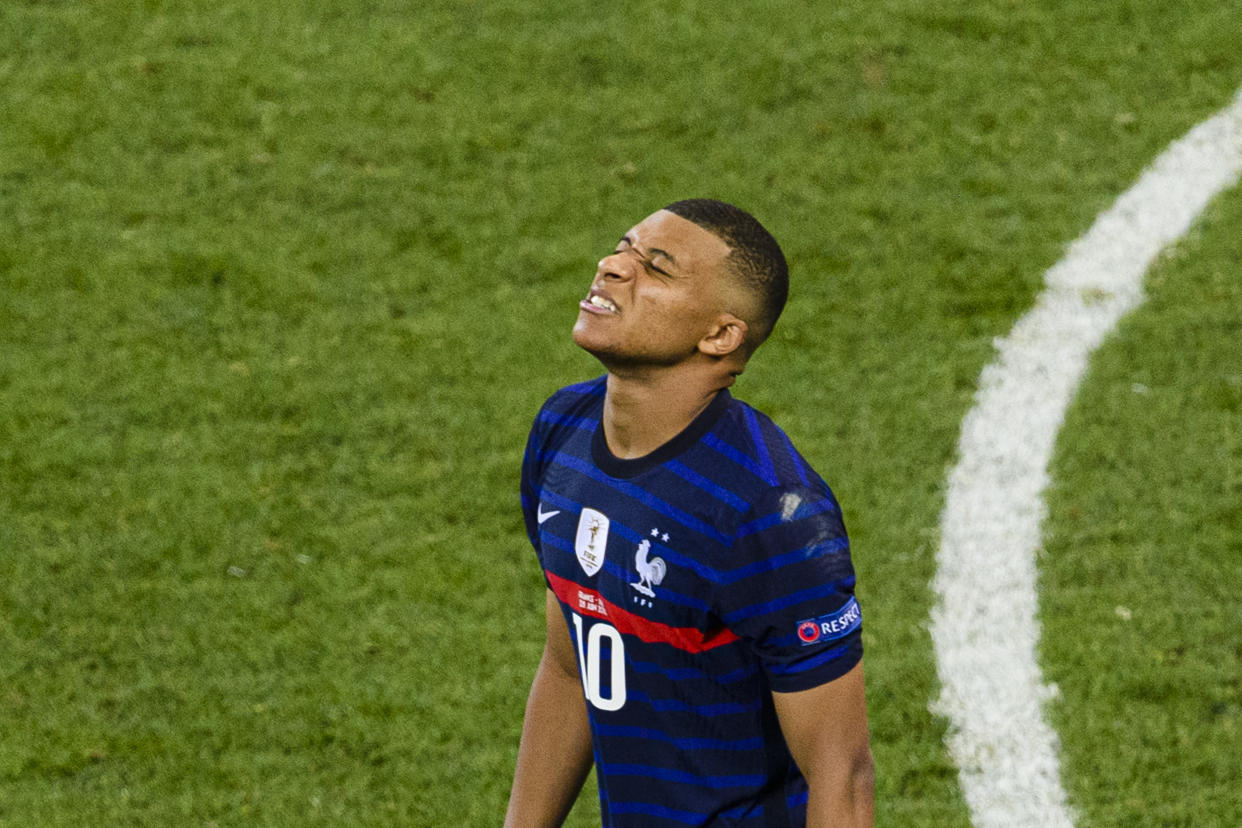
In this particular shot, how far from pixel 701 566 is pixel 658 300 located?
0.50 meters

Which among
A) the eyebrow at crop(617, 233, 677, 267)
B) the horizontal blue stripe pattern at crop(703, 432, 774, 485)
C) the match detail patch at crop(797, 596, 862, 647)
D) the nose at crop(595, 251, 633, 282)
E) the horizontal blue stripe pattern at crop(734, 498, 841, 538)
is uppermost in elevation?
the eyebrow at crop(617, 233, 677, 267)

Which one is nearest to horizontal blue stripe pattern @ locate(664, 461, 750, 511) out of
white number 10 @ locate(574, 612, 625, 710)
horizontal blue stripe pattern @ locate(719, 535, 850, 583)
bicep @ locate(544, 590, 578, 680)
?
horizontal blue stripe pattern @ locate(719, 535, 850, 583)

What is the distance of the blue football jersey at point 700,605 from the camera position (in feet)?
8.64

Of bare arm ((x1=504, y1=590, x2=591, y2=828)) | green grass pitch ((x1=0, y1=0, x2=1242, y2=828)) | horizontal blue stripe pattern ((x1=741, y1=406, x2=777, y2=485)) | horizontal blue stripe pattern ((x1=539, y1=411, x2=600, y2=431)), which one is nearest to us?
horizontal blue stripe pattern ((x1=741, y1=406, x2=777, y2=485))

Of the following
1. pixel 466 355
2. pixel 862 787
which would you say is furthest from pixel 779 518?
pixel 466 355

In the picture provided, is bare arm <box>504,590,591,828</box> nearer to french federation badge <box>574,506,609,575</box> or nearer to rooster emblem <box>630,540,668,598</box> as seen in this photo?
french federation badge <box>574,506,609,575</box>

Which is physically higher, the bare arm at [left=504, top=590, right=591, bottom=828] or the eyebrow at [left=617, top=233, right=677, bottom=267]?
the eyebrow at [left=617, top=233, right=677, bottom=267]

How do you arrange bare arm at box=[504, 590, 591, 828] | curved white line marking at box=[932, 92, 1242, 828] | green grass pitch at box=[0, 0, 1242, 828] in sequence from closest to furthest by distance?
bare arm at box=[504, 590, 591, 828] < curved white line marking at box=[932, 92, 1242, 828] < green grass pitch at box=[0, 0, 1242, 828]

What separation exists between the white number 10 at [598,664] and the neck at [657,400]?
35 cm

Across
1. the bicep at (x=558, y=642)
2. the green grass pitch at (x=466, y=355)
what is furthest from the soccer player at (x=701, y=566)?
the green grass pitch at (x=466, y=355)

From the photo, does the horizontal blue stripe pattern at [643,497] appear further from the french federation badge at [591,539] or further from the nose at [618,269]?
the nose at [618,269]

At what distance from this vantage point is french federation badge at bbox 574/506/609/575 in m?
2.86

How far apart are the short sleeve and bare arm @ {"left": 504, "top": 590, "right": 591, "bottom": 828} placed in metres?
0.67

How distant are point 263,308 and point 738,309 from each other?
422 cm
